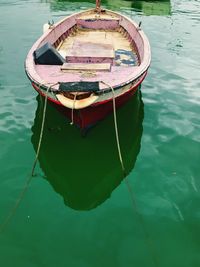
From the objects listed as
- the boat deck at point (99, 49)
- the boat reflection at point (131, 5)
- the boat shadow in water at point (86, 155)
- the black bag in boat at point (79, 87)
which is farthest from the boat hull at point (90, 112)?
the boat reflection at point (131, 5)

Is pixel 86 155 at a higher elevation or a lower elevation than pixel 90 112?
lower

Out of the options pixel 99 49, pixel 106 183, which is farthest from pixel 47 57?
pixel 106 183

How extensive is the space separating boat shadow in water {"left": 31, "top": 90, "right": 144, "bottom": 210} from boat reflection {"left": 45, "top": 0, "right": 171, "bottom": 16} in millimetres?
17600

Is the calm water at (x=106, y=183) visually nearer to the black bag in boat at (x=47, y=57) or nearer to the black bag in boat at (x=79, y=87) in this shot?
the black bag in boat at (x=47, y=57)

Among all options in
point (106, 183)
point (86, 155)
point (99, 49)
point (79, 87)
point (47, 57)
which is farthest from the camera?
point (99, 49)

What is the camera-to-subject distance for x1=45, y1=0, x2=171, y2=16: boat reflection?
82.7 feet

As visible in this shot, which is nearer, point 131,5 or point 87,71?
point 87,71

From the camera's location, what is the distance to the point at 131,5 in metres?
27.2

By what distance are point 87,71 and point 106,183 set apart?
316 cm

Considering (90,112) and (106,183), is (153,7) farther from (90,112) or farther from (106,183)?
(106,183)

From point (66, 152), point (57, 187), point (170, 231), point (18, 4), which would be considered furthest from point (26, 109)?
point (18, 4)

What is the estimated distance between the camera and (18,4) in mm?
25250

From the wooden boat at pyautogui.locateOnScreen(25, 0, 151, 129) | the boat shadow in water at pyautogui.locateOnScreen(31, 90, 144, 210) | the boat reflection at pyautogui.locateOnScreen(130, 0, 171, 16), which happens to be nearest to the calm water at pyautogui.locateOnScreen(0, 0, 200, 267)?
the boat shadow in water at pyautogui.locateOnScreen(31, 90, 144, 210)

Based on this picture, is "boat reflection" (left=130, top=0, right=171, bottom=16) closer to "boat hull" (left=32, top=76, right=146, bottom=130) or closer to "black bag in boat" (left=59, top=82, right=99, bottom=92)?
"boat hull" (left=32, top=76, right=146, bottom=130)
